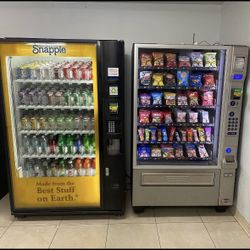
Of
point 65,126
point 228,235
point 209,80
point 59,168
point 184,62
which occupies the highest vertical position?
point 184,62

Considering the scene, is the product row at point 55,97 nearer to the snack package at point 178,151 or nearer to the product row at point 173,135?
the product row at point 173,135

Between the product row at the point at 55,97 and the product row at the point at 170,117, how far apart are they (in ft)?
1.87

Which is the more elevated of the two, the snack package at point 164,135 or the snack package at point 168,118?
the snack package at point 168,118

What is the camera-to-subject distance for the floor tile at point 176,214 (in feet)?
8.41

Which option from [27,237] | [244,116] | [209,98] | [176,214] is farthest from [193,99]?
[27,237]

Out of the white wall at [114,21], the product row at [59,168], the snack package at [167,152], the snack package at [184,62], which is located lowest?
the product row at [59,168]

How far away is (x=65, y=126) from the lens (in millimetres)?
2488

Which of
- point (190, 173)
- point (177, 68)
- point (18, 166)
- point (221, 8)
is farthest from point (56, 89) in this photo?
point (221, 8)

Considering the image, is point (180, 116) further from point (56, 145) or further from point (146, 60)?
point (56, 145)

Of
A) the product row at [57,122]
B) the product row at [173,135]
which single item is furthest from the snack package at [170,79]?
the product row at [57,122]

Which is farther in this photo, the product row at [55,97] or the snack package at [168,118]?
the snack package at [168,118]

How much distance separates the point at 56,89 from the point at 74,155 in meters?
0.71

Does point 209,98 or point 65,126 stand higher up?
point 209,98

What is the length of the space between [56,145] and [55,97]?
50 centimetres
